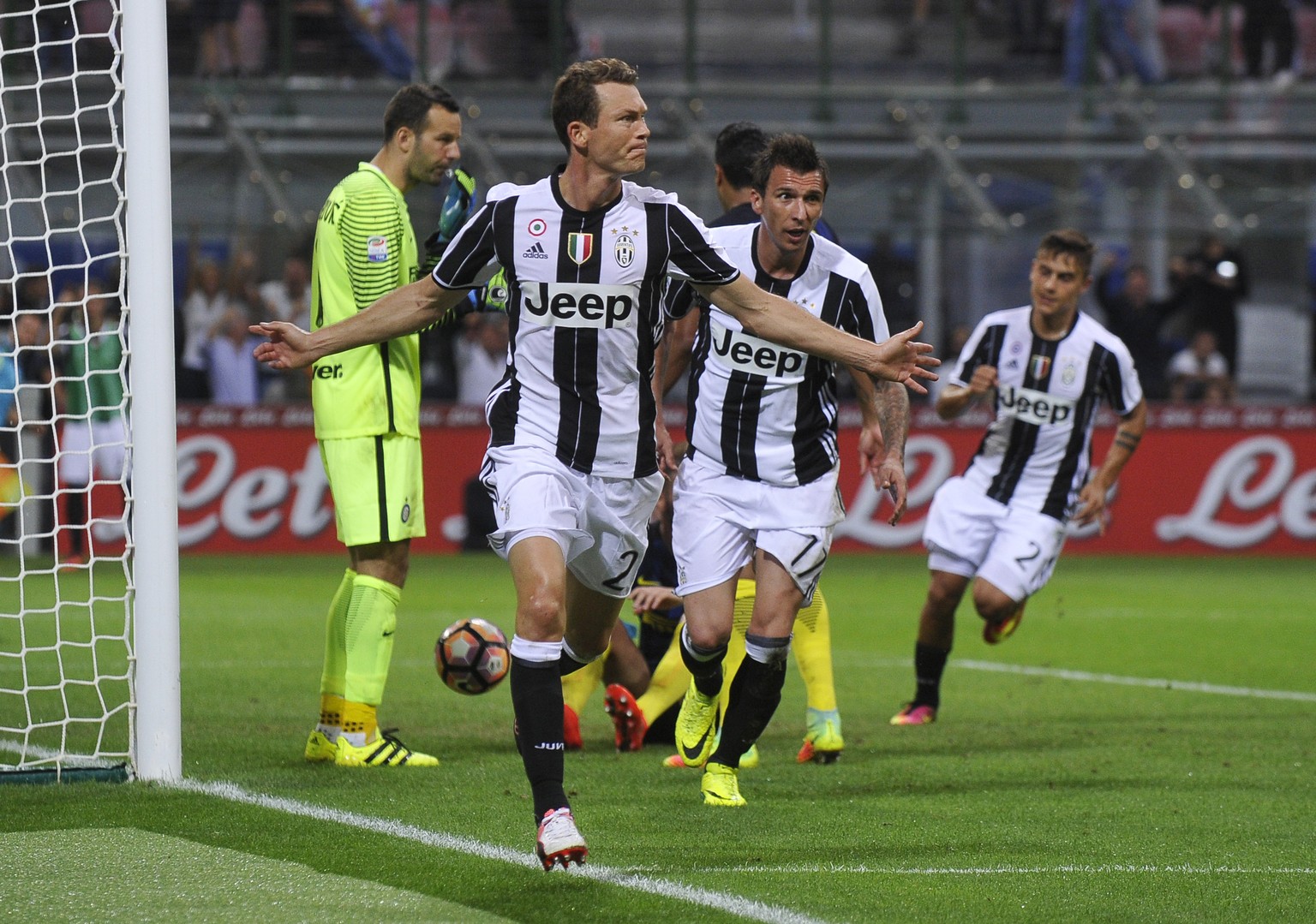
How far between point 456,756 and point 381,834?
62.8 inches

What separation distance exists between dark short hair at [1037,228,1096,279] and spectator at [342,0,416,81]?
39.6 ft

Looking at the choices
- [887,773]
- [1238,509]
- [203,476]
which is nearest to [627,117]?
[887,773]

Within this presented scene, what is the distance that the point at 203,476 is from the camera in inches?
624

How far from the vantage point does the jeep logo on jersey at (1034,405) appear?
8500mm

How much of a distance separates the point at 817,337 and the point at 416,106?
2405 millimetres

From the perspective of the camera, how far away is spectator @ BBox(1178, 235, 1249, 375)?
17984 millimetres

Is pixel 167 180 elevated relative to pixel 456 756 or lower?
elevated

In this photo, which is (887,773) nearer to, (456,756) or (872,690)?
(456,756)

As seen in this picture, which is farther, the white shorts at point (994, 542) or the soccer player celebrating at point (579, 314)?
the white shorts at point (994, 542)

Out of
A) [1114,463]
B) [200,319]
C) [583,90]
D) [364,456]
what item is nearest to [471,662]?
[364,456]

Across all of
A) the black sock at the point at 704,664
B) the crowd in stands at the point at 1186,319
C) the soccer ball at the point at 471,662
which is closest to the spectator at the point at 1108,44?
the crowd in stands at the point at 1186,319

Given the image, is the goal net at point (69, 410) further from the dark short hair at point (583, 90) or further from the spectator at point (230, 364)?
the dark short hair at point (583, 90)

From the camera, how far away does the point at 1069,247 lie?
827cm

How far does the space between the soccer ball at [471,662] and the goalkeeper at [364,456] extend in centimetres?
37
